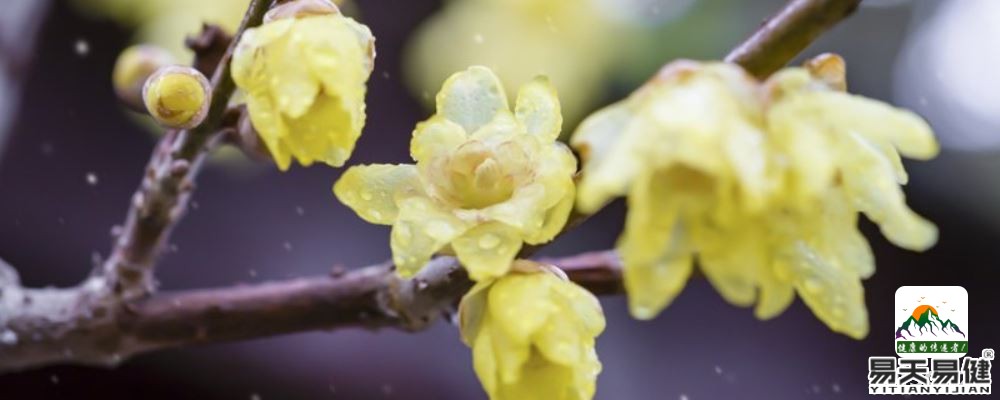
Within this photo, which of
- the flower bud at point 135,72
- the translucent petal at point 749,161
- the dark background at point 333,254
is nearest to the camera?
the translucent petal at point 749,161

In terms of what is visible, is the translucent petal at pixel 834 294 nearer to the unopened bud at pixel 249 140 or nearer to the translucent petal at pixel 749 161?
the translucent petal at pixel 749 161

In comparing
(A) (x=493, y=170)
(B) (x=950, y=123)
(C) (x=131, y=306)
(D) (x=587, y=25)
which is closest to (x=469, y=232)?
(A) (x=493, y=170)

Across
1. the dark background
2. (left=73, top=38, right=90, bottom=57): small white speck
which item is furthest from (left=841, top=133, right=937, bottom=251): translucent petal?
(left=73, top=38, right=90, bottom=57): small white speck

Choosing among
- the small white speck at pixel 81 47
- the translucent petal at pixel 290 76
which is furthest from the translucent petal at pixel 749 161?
the small white speck at pixel 81 47

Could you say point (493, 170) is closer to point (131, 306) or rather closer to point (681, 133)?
point (681, 133)

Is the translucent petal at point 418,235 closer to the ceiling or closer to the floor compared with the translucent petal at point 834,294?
closer to the floor

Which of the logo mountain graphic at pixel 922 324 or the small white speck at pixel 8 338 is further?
A: the logo mountain graphic at pixel 922 324

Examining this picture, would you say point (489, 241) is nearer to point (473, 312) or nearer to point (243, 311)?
point (473, 312)

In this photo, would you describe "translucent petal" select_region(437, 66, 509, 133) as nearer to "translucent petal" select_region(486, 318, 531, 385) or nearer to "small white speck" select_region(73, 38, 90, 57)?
"translucent petal" select_region(486, 318, 531, 385)

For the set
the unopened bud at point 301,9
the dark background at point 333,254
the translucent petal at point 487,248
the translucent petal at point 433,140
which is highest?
the unopened bud at point 301,9
